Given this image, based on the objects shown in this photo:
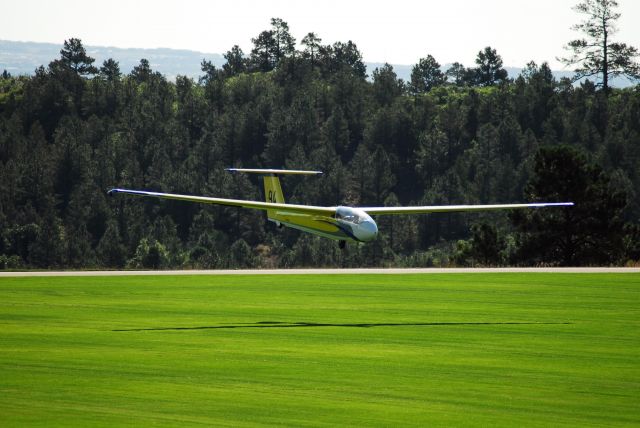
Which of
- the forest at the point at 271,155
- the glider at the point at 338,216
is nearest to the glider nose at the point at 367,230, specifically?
the glider at the point at 338,216

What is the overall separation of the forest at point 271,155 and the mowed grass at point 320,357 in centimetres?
3864

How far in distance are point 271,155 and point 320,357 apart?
129m

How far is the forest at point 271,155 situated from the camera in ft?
395

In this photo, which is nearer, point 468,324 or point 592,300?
point 468,324

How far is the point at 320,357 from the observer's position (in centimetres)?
2655

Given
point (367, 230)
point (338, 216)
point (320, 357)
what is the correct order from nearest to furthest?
point (320, 357) → point (367, 230) → point (338, 216)

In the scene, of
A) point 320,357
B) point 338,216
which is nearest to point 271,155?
point 338,216

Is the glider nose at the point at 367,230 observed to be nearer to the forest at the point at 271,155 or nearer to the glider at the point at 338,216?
the glider at the point at 338,216

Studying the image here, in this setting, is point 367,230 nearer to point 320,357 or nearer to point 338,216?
point 338,216

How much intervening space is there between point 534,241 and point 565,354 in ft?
159

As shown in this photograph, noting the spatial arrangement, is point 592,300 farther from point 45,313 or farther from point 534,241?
point 534,241

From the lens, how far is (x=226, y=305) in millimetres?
39406

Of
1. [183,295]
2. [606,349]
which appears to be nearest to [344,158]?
[183,295]

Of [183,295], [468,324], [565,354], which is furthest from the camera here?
[183,295]
